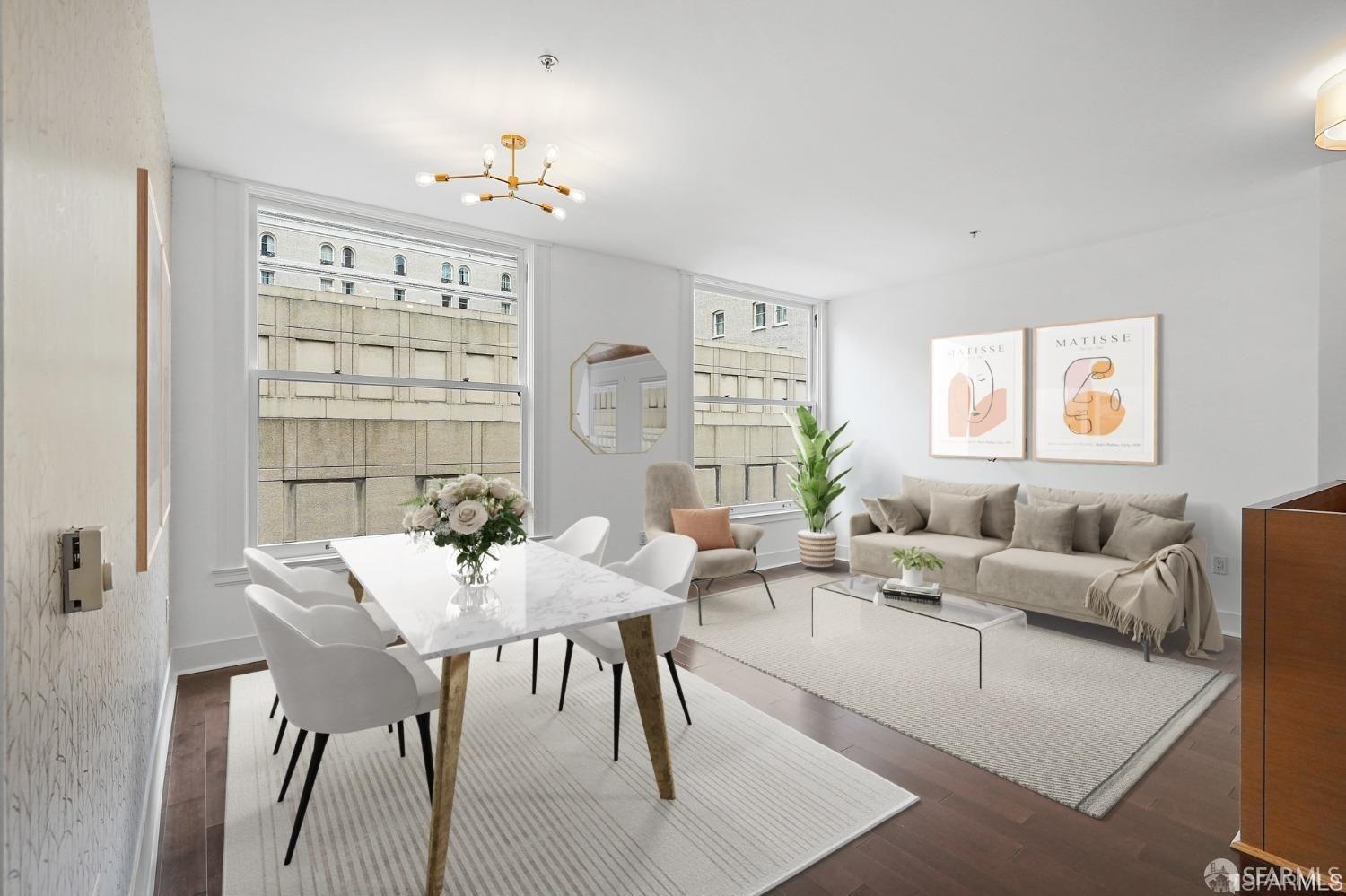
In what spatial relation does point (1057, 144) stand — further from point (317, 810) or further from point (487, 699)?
point (317, 810)

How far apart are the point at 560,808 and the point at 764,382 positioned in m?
4.68

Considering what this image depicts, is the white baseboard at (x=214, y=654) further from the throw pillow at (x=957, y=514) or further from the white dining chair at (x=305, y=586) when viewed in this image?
the throw pillow at (x=957, y=514)

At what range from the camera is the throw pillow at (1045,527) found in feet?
14.3

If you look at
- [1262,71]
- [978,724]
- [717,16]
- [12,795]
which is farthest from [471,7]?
[978,724]

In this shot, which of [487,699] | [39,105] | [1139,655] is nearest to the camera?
[39,105]

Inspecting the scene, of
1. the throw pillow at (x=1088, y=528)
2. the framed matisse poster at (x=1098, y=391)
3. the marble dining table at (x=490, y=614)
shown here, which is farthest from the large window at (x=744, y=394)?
the marble dining table at (x=490, y=614)

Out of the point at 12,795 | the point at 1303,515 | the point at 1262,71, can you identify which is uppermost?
the point at 1262,71

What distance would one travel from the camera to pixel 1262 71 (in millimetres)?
2418

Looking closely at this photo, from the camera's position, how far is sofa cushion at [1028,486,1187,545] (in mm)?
4105

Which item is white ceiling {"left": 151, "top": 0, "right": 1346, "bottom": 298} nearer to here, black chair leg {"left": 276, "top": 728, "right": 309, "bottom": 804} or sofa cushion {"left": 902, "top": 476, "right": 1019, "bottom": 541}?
sofa cushion {"left": 902, "top": 476, "right": 1019, "bottom": 541}

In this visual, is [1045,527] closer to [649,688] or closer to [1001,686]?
[1001,686]

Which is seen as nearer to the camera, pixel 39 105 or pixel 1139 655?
pixel 39 105

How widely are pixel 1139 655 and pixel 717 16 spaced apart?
3.88 m

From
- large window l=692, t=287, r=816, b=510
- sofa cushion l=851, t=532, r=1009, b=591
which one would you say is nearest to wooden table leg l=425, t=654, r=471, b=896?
sofa cushion l=851, t=532, r=1009, b=591
